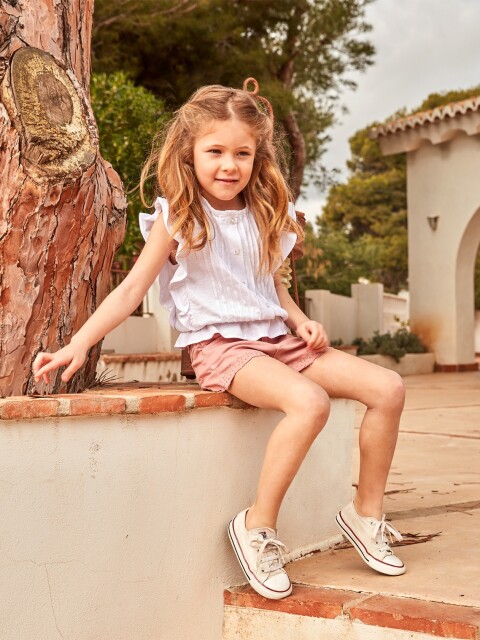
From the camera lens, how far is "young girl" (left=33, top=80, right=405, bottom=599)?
2.43 m

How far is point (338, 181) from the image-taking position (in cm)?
1656

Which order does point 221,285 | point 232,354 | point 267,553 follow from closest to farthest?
point 267,553 < point 232,354 < point 221,285

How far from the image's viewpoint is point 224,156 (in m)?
2.70

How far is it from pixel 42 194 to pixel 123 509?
902 mm

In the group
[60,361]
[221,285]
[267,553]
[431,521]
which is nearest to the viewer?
[60,361]

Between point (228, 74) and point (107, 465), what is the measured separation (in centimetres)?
1138

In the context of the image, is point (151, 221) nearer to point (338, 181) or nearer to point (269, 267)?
point (269, 267)

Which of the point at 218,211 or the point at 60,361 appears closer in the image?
the point at 60,361

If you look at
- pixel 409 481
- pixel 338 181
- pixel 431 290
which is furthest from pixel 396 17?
pixel 409 481

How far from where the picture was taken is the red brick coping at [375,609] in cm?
214

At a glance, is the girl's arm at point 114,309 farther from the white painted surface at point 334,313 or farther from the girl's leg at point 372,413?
the white painted surface at point 334,313

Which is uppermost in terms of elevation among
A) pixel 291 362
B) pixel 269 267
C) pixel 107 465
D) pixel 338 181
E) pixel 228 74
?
pixel 228 74

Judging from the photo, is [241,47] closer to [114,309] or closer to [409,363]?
[409,363]

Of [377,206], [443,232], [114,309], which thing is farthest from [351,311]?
[377,206]
